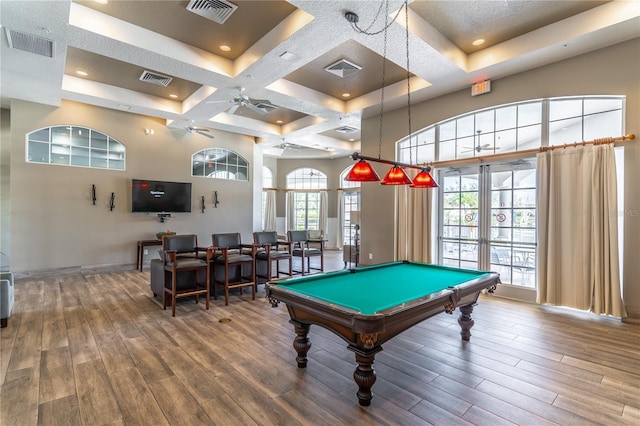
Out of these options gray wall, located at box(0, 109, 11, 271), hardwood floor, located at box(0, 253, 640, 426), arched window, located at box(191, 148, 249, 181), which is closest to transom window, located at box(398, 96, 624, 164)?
hardwood floor, located at box(0, 253, 640, 426)

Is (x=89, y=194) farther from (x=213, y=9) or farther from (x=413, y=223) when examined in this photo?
(x=413, y=223)

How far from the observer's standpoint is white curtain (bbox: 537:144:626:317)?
389 centimetres

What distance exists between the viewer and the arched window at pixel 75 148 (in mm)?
6371

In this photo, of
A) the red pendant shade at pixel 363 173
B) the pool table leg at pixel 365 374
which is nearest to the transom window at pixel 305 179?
the red pendant shade at pixel 363 173

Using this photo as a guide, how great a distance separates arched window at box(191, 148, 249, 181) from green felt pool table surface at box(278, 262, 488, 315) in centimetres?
675

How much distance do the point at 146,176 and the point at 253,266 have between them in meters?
4.55

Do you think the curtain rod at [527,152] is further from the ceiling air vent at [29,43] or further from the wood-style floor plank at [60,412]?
the ceiling air vent at [29,43]

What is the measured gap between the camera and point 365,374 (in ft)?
7.11

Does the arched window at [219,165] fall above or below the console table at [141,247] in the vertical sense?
above

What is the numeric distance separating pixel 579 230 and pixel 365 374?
154 inches

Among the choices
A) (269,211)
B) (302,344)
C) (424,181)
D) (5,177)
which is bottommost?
(302,344)

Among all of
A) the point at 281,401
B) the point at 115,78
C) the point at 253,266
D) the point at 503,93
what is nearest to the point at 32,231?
the point at 115,78

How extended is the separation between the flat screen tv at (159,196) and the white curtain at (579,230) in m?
7.79

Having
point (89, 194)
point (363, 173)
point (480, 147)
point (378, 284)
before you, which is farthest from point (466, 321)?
point (89, 194)
